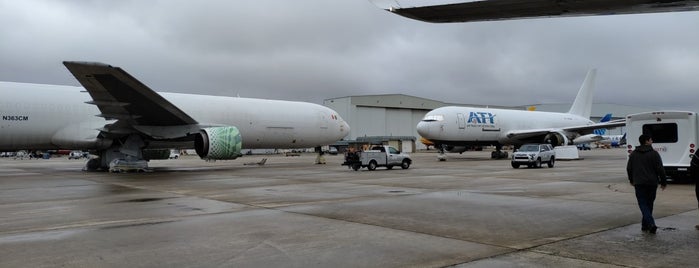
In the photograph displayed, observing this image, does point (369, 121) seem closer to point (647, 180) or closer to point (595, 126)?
point (595, 126)

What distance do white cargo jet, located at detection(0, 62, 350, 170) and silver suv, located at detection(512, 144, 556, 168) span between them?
12929 mm

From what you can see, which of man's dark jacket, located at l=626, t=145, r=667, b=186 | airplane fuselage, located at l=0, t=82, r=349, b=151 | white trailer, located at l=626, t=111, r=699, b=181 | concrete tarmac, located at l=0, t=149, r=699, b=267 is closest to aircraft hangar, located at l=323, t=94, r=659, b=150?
airplane fuselage, located at l=0, t=82, r=349, b=151

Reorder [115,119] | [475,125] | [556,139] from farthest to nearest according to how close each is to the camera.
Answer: [556,139] < [475,125] < [115,119]

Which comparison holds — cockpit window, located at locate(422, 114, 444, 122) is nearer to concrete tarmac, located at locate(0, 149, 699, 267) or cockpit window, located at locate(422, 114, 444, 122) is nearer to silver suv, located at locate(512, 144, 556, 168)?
silver suv, located at locate(512, 144, 556, 168)

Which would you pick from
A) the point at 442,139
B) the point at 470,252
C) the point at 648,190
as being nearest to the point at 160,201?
the point at 470,252

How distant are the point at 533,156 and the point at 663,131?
8.63 meters

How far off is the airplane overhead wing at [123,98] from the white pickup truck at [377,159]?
7562 millimetres

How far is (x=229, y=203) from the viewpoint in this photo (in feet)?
36.4

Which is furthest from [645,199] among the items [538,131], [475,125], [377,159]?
[538,131]

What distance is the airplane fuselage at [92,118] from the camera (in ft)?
67.6

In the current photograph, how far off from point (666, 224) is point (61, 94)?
884 inches

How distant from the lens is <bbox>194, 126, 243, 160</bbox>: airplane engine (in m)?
21.1

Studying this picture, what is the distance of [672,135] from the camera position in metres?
16.3

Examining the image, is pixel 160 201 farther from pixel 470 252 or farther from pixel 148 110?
pixel 148 110
